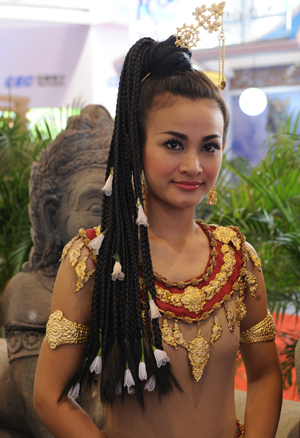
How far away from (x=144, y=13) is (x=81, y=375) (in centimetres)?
483

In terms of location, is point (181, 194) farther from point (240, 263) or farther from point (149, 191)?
point (240, 263)

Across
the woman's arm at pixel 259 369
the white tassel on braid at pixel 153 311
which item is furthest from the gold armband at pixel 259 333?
the white tassel on braid at pixel 153 311

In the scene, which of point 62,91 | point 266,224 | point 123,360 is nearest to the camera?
point 123,360

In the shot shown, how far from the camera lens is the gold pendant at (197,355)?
118 centimetres

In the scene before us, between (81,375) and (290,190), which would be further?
(290,190)

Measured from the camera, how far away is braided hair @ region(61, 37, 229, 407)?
1.14m

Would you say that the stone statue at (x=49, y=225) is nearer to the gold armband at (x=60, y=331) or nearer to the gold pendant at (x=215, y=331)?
the gold armband at (x=60, y=331)

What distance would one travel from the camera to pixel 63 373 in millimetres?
1166

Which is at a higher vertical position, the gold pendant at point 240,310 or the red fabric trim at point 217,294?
the red fabric trim at point 217,294

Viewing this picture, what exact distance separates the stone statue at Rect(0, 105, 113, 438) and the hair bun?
57 centimetres

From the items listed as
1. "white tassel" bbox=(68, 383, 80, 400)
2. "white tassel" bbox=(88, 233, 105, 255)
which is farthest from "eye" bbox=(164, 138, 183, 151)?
"white tassel" bbox=(68, 383, 80, 400)

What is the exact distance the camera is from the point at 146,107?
1185 mm

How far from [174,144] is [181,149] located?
0.8 inches

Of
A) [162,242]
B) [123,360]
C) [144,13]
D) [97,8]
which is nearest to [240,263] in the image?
[162,242]
